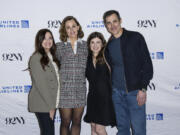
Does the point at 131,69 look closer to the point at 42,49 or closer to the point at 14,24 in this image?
the point at 42,49

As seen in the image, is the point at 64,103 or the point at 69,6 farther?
the point at 69,6

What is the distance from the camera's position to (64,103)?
7.64 feet

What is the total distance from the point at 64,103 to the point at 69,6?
5.06ft

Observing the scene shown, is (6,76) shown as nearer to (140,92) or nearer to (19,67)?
(19,67)

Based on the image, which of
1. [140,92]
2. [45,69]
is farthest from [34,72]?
[140,92]

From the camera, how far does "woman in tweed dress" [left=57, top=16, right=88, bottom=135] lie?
2.31m

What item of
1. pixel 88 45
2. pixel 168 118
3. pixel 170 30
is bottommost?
pixel 168 118

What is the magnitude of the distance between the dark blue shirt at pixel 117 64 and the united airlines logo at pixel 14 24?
4.86ft

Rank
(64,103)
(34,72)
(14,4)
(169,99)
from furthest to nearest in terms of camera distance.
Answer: (169,99) < (14,4) < (64,103) < (34,72)

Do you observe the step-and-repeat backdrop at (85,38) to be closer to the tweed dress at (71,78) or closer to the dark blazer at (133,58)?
the tweed dress at (71,78)

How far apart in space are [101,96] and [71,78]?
1.35 feet

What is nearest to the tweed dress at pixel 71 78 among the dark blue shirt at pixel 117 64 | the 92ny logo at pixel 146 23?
the dark blue shirt at pixel 117 64

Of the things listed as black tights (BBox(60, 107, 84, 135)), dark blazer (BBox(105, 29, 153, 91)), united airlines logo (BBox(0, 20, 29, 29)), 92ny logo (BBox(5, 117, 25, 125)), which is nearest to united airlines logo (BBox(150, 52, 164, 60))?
dark blazer (BBox(105, 29, 153, 91))

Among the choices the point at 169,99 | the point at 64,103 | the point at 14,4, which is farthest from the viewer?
the point at 169,99
